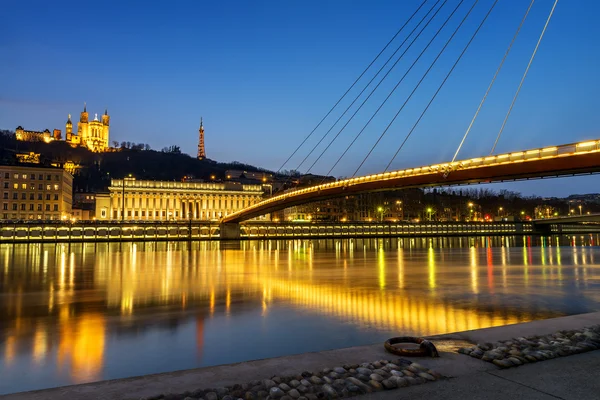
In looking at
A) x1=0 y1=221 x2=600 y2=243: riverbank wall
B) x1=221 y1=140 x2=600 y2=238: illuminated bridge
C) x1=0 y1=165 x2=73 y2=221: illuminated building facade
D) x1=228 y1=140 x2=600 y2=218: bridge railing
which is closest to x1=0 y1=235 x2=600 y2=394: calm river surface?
x1=221 y1=140 x2=600 y2=238: illuminated bridge

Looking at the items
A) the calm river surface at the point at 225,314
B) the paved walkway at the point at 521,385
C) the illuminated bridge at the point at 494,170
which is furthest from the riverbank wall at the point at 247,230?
the paved walkway at the point at 521,385

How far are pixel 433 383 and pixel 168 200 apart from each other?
166 m

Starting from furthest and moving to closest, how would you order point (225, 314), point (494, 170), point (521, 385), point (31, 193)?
1. point (31, 193)
2. point (494, 170)
3. point (225, 314)
4. point (521, 385)

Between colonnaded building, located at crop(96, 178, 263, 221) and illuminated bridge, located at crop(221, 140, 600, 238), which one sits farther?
colonnaded building, located at crop(96, 178, 263, 221)

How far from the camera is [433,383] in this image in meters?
5.93

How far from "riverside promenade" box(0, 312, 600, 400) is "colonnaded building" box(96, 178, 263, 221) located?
153 metres

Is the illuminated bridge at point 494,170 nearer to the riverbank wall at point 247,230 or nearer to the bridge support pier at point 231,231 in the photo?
the bridge support pier at point 231,231

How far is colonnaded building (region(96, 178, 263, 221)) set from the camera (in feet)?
509

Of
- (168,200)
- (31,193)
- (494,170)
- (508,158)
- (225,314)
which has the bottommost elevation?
(225,314)

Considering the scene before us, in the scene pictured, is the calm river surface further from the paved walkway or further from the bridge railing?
the bridge railing

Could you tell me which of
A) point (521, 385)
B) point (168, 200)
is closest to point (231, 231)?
point (168, 200)

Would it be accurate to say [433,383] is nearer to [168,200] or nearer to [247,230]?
[247,230]

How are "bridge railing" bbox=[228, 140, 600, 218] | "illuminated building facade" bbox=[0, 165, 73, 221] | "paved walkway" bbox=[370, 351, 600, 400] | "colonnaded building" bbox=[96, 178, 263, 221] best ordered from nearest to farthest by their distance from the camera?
"paved walkway" bbox=[370, 351, 600, 400] < "bridge railing" bbox=[228, 140, 600, 218] < "illuminated building facade" bbox=[0, 165, 73, 221] < "colonnaded building" bbox=[96, 178, 263, 221]

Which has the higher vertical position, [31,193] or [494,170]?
[31,193]
